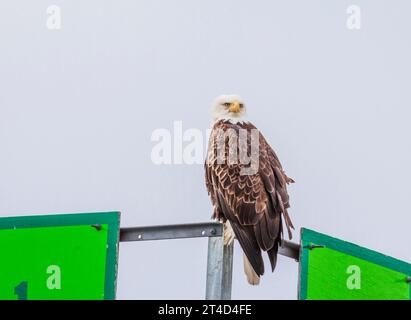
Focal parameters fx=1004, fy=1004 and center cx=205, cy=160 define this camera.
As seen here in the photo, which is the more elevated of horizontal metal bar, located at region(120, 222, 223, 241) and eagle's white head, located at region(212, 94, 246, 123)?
eagle's white head, located at region(212, 94, 246, 123)

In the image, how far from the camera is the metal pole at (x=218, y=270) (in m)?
5.77

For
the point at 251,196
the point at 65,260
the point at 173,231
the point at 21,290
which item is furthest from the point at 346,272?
the point at 21,290

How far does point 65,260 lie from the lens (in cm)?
576

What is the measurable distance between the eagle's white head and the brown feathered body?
Result: 156mm

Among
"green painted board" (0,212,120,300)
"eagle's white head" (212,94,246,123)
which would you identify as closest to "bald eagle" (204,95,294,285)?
"eagle's white head" (212,94,246,123)

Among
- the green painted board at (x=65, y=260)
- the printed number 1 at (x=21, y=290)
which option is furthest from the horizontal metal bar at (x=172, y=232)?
the printed number 1 at (x=21, y=290)

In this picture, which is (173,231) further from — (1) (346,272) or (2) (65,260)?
(1) (346,272)

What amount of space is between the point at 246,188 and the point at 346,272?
1824mm

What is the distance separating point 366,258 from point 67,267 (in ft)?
7.13

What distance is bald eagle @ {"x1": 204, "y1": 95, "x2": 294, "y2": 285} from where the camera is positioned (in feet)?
25.2

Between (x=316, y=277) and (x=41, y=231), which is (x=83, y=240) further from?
(x=316, y=277)

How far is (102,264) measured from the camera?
5711 mm

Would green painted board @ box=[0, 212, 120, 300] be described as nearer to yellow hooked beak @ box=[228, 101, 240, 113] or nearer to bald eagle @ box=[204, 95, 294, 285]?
bald eagle @ box=[204, 95, 294, 285]
